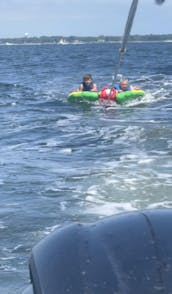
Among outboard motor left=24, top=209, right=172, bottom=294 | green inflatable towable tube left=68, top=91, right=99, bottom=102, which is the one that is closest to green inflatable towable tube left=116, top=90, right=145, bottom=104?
green inflatable towable tube left=68, top=91, right=99, bottom=102

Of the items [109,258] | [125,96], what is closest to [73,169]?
[109,258]

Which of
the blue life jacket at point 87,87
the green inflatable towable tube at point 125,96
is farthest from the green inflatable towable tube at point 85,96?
the green inflatable towable tube at point 125,96

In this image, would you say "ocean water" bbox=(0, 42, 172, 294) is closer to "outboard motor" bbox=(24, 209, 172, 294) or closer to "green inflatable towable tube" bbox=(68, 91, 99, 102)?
"green inflatable towable tube" bbox=(68, 91, 99, 102)

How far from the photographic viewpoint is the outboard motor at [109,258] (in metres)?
1.98

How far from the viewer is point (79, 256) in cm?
214

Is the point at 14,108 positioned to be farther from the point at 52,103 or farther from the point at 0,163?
the point at 0,163

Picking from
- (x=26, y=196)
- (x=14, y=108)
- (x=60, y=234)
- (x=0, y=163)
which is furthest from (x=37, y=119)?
(x=60, y=234)

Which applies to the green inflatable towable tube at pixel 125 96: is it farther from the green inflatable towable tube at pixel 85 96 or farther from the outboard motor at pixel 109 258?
the outboard motor at pixel 109 258

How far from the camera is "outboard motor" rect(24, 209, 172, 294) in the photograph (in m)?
1.98

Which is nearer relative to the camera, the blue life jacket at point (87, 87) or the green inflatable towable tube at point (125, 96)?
the green inflatable towable tube at point (125, 96)

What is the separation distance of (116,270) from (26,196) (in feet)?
20.6

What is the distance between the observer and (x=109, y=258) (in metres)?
2.09

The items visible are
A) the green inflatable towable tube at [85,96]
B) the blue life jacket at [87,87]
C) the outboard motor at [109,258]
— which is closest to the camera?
the outboard motor at [109,258]

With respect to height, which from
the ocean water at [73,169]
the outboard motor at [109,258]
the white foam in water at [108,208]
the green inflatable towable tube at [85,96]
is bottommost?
the green inflatable towable tube at [85,96]
